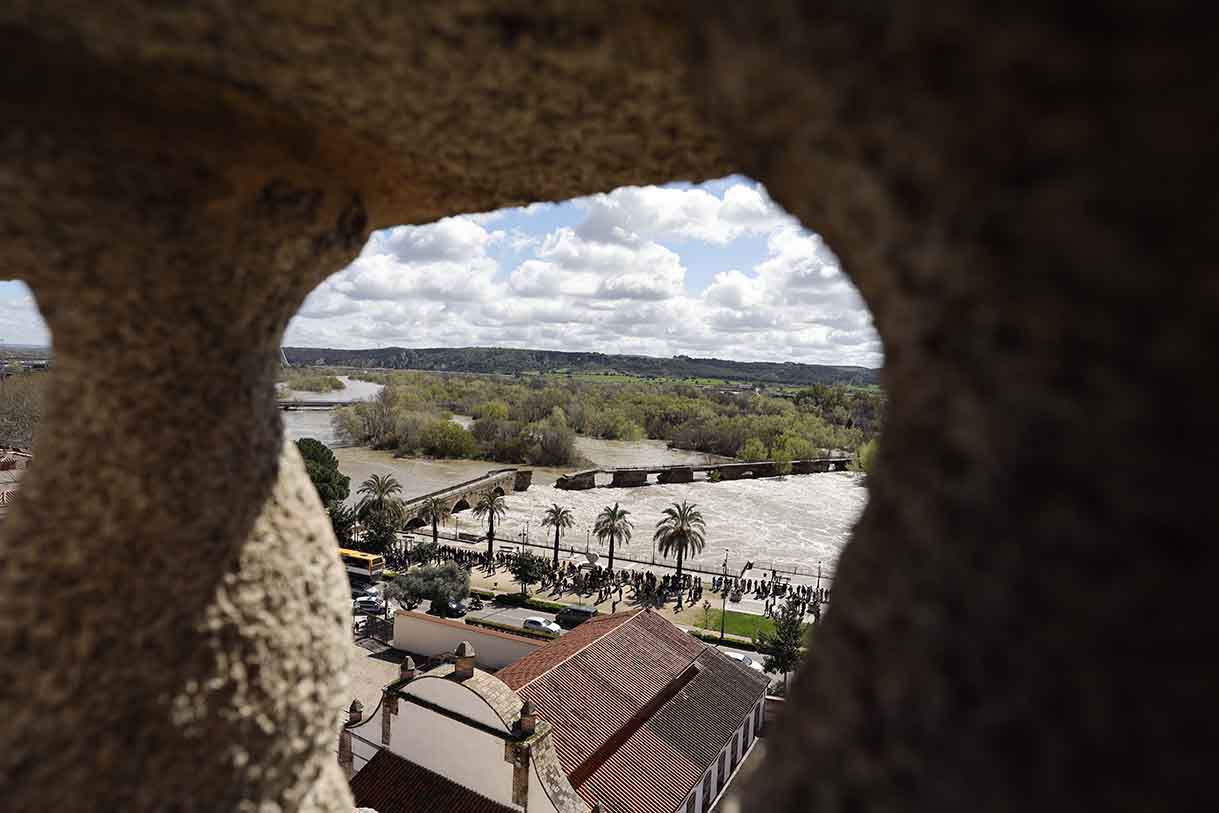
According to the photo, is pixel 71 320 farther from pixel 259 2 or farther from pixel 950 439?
pixel 950 439

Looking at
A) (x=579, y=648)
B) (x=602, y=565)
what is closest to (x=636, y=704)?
(x=579, y=648)

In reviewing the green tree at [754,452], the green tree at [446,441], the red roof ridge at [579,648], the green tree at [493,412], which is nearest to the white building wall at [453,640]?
the red roof ridge at [579,648]

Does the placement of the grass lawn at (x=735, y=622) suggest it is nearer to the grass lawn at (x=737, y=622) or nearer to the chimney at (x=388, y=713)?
the grass lawn at (x=737, y=622)

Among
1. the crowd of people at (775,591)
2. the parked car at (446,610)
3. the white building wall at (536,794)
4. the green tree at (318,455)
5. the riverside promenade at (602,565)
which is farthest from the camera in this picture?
the green tree at (318,455)

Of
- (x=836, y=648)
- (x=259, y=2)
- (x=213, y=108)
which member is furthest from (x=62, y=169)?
(x=836, y=648)

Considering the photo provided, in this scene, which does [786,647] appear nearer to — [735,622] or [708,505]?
[735,622]
